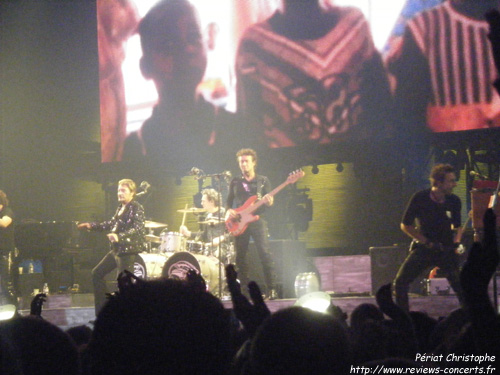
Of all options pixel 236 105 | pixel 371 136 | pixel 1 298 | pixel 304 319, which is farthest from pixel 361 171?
pixel 304 319

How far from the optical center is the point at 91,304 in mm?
10516

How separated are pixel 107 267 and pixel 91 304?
2.12m

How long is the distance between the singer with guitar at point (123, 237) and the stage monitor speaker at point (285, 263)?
6.62 ft

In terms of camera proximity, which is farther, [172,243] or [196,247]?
[172,243]

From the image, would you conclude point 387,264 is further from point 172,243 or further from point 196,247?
point 172,243

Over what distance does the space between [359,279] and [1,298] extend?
17.6 ft

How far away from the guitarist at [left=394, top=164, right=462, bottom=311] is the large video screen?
9.49ft

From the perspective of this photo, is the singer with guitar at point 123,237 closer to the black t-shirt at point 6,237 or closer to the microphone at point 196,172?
the microphone at point 196,172

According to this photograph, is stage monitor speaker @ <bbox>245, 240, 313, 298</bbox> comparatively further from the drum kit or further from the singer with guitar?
the singer with guitar

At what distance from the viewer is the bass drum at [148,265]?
31.1 ft

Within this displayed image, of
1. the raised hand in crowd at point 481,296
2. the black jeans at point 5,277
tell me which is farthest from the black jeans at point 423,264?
the black jeans at point 5,277

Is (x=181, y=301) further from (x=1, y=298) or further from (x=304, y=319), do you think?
(x=1, y=298)

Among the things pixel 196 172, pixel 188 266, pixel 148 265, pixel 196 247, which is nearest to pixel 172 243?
pixel 196 247

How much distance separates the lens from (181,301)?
1.48 metres
